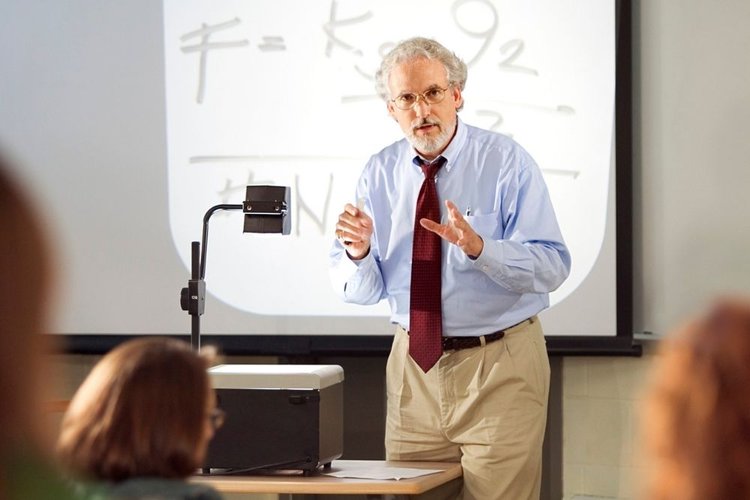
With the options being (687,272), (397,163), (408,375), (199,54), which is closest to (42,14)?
(199,54)

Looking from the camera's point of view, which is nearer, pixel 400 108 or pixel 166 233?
pixel 400 108

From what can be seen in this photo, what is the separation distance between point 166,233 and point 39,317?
3.47 meters

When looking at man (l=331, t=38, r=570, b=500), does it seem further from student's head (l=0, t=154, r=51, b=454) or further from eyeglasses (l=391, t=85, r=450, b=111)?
student's head (l=0, t=154, r=51, b=454)

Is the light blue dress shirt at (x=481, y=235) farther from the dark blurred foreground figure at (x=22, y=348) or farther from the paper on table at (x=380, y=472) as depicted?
the dark blurred foreground figure at (x=22, y=348)

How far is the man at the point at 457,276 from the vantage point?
297 centimetres

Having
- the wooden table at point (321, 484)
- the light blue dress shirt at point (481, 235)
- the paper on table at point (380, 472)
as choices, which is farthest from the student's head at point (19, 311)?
the light blue dress shirt at point (481, 235)

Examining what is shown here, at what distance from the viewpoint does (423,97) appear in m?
3.15

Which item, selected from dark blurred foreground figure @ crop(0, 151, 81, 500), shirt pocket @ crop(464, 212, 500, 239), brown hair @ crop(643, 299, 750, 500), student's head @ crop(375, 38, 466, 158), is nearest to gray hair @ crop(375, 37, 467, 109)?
student's head @ crop(375, 38, 466, 158)

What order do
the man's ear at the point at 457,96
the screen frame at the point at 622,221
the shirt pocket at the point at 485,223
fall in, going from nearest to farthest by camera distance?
the shirt pocket at the point at 485,223 < the man's ear at the point at 457,96 < the screen frame at the point at 622,221

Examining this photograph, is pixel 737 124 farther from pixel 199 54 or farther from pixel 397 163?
pixel 199 54

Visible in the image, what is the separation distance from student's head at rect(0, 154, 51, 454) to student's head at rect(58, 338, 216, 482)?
2.01ft

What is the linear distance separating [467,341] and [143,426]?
65.4 inches

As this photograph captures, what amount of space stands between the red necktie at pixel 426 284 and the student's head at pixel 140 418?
1538mm

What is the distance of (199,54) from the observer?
430 centimetres
